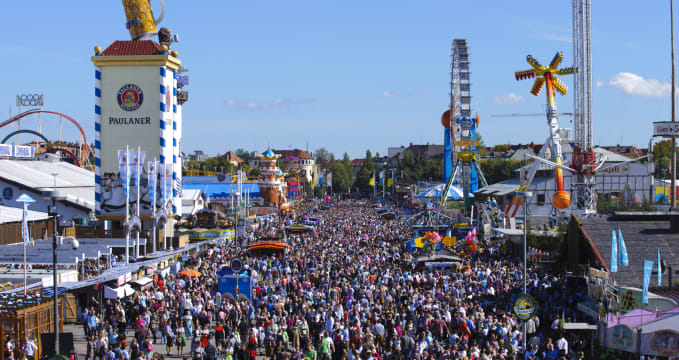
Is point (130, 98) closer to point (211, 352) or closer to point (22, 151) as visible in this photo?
point (22, 151)

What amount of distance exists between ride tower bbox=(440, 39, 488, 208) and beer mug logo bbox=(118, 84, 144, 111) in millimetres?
31905

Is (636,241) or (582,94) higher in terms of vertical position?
(582,94)

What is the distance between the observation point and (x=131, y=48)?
1757 inches

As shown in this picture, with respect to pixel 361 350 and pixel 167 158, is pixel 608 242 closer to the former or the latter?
pixel 361 350

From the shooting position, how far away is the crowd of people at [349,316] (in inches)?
658

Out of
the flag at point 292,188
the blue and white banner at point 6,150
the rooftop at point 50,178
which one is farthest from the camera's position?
the flag at point 292,188

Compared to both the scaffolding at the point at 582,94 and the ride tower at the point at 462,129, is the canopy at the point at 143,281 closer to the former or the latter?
the scaffolding at the point at 582,94

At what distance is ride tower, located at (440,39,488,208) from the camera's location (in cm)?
7025

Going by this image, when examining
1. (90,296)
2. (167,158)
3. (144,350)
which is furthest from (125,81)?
(144,350)

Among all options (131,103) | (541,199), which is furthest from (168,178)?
(541,199)

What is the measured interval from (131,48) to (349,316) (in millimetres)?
30419

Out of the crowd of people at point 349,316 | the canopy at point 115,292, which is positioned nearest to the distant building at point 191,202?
the crowd of people at point 349,316

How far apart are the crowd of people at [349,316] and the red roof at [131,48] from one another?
61.8 feet

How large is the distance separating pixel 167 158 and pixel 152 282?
65.1 feet
